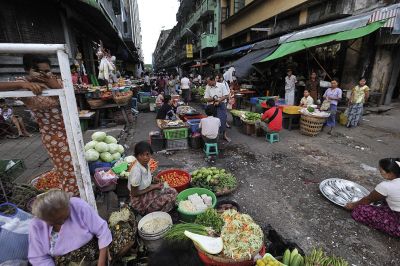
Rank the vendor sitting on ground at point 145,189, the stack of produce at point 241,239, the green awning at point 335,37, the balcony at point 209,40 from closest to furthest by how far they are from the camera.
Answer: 1. the stack of produce at point 241,239
2. the vendor sitting on ground at point 145,189
3. the green awning at point 335,37
4. the balcony at point 209,40

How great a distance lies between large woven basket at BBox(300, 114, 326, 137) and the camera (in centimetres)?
789

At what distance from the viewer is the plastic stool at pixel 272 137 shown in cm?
758

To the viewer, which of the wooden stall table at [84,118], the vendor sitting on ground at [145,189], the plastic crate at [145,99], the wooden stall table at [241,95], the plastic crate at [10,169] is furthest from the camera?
the plastic crate at [145,99]

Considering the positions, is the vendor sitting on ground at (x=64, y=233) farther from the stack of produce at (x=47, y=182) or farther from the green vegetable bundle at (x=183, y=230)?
the stack of produce at (x=47, y=182)

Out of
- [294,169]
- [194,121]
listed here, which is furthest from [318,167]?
[194,121]

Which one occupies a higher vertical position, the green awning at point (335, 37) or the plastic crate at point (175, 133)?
the green awning at point (335, 37)

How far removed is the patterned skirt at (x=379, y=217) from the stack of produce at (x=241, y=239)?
2.33 meters

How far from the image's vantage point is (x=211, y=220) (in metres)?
3.01

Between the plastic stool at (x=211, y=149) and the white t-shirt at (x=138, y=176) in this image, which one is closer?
the white t-shirt at (x=138, y=176)

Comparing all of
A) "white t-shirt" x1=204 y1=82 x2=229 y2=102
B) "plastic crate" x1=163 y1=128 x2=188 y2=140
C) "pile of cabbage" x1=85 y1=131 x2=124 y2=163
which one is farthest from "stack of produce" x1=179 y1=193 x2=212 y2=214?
"white t-shirt" x1=204 y1=82 x2=229 y2=102

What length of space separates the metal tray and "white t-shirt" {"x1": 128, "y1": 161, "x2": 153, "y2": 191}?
352cm

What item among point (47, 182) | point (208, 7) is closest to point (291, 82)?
point (47, 182)

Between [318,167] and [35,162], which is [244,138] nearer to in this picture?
[318,167]

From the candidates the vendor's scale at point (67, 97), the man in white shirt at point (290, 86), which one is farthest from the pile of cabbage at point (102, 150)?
the man in white shirt at point (290, 86)
